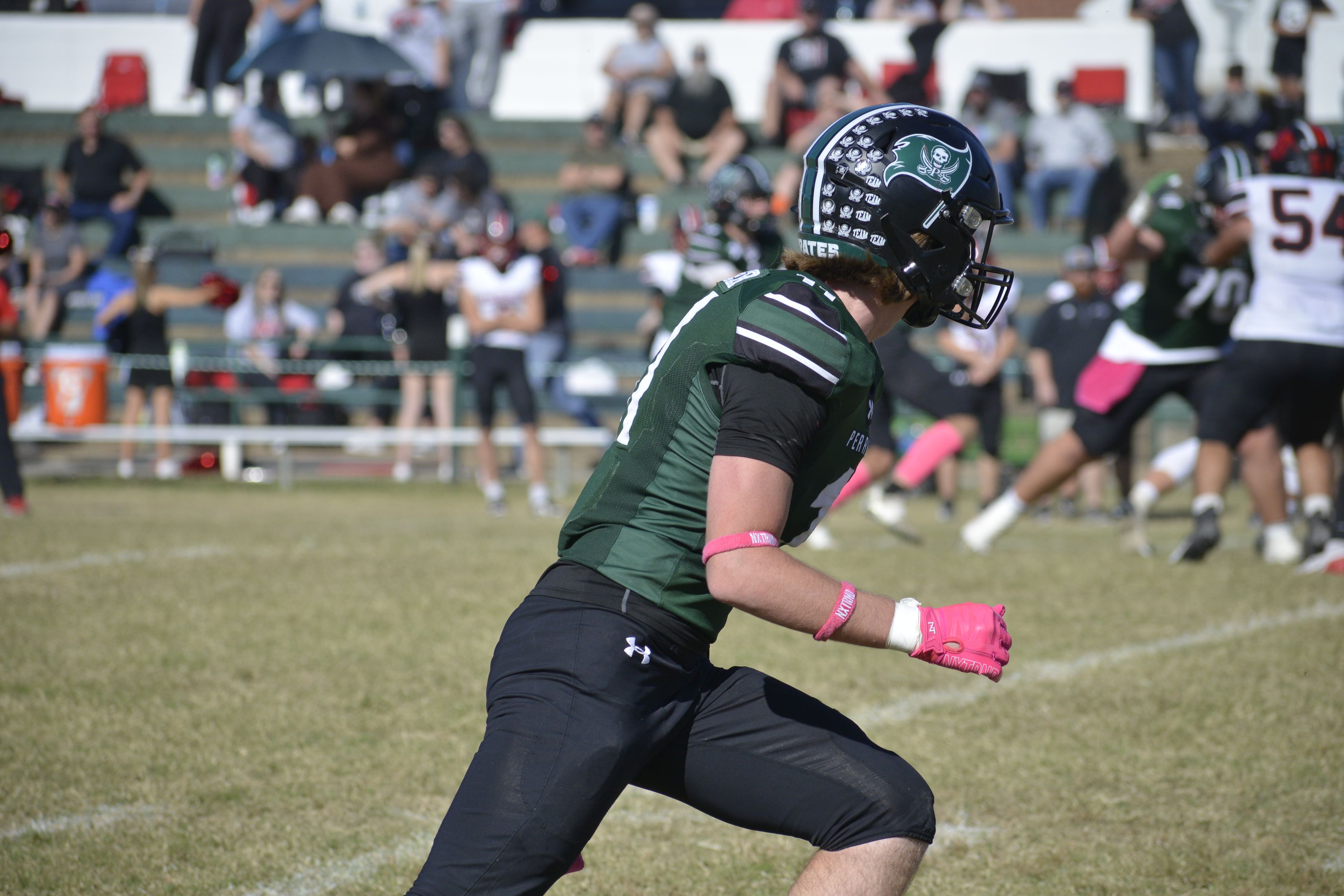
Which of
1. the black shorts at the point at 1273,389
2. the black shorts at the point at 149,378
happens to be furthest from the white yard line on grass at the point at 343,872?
the black shorts at the point at 149,378

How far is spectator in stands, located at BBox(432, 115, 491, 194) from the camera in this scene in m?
16.4

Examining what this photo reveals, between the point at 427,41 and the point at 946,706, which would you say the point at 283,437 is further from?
the point at 946,706

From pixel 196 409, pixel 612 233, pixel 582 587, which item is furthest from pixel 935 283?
pixel 612 233

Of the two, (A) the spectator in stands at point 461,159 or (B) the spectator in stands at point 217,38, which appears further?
(B) the spectator in stands at point 217,38

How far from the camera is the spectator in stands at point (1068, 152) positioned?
1762 cm

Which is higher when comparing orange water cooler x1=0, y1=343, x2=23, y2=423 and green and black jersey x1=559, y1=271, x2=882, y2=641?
green and black jersey x1=559, y1=271, x2=882, y2=641

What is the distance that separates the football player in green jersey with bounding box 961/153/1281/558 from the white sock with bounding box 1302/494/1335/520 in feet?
0.70

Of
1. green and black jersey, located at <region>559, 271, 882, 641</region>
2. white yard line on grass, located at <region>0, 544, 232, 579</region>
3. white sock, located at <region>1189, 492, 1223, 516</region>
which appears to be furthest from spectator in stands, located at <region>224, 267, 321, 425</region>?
green and black jersey, located at <region>559, 271, 882, 641</region>

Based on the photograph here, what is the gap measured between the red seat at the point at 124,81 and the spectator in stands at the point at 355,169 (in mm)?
4433

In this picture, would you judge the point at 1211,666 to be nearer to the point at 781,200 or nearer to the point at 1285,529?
the point at 1285,529

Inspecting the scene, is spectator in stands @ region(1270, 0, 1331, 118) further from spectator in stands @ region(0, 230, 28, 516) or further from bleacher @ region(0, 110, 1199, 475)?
spectator in stands @ region(0, 230, 28, 516)

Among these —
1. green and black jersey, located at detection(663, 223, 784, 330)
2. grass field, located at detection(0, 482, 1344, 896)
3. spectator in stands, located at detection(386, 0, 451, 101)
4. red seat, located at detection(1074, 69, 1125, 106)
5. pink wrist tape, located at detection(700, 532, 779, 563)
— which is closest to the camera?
pink wrist tape, located at detection(700, 532, 779, 563)

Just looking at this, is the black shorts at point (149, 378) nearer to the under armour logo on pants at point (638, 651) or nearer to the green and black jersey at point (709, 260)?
the green and black jersey at point (709, 260)

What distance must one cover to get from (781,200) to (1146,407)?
9.00 metres
